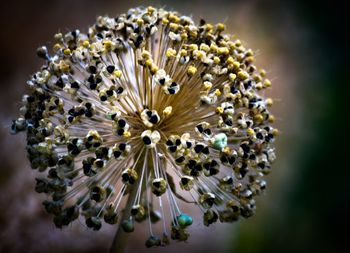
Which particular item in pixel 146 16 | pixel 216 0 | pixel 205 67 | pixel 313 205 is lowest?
pixel 313 205

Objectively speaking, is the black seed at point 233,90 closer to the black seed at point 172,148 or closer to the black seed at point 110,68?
the black seed at point 172,148

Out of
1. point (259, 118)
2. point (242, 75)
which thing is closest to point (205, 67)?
point (242, 75)

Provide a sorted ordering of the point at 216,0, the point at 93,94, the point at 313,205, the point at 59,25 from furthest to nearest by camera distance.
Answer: the point at 216,0 < the point at 59,25 < the point at 313,205 < the point at 93,94

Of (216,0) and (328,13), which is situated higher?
(216,0)

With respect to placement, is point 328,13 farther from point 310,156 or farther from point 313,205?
point 313,205

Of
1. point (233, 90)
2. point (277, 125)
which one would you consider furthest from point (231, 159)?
point (277, 125)

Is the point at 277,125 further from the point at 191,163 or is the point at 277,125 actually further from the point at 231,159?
the point at 191,163

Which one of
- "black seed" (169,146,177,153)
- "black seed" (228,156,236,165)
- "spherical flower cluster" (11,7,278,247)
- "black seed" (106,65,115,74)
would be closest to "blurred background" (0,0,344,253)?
"spherical flower cluster" (11,7,278,247)
